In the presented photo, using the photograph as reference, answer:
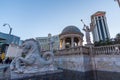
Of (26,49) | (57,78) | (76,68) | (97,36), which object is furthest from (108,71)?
(97,36)

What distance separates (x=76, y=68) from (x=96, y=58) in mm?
2023

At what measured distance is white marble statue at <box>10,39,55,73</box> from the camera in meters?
6.52

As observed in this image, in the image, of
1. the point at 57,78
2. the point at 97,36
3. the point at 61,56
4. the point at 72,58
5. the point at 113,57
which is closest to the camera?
the point at 57,78

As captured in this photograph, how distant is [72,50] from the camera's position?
417 inches

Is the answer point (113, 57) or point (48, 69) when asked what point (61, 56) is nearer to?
point (48, 69)

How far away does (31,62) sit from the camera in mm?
7000

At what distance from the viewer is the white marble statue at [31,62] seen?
257 inches

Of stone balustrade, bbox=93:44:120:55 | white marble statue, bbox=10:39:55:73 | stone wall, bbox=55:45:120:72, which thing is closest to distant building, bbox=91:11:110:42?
stone wall, bbox=55:45:120:72

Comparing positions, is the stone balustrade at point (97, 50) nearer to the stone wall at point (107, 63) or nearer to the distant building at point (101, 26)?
the stone wall at point (107, 63)

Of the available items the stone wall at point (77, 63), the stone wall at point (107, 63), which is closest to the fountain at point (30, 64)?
the stone wall at point (77, 63)

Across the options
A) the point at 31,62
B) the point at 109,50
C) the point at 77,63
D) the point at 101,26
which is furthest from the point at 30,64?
the point at 101,26

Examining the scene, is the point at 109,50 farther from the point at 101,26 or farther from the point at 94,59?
the point at 101,26

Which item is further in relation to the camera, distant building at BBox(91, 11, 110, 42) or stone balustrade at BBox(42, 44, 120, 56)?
distant building at BBox(91, 11, 110, 42)

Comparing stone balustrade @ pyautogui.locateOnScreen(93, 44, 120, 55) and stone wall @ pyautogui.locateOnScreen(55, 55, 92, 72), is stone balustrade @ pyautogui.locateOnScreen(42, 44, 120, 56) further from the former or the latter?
stone wall @ pyautogui.locateOnScreen(55, 55, 92, 72)
